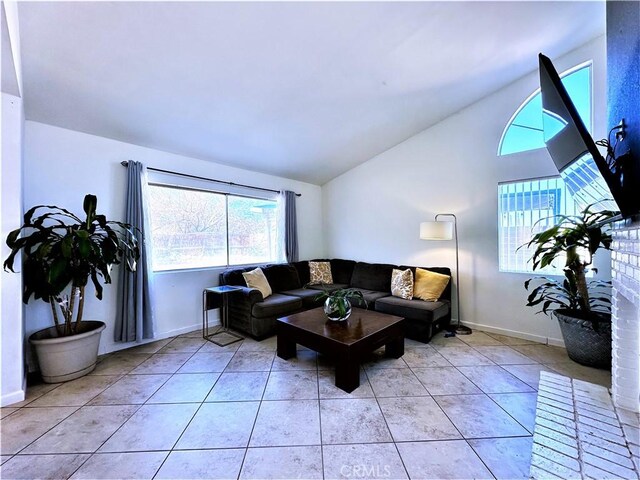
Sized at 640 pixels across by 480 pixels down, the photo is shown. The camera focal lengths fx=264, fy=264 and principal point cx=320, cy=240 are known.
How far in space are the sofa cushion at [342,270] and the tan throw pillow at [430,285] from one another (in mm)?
1318

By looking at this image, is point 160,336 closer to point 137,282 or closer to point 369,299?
point 137,282

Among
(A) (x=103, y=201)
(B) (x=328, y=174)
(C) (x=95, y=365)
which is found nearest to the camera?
(C) (x=95, y=365)

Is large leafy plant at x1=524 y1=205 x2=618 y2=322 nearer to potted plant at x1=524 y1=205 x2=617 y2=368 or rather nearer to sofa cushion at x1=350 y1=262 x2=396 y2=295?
potted plant at x1=524 y1=205 x2=617 y2=368

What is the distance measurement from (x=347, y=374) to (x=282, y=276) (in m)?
2.26

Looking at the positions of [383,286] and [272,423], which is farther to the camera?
[383,286]

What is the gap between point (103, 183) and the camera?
2.86 meters

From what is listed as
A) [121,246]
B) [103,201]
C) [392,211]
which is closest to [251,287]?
[121,246]

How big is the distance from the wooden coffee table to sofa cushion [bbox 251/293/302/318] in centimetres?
58

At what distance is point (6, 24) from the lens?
1446 mm

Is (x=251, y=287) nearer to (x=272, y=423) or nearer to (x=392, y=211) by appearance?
(x=272, y=423)

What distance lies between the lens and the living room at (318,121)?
194cm

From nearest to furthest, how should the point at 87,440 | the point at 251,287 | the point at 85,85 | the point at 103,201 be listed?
the point at 87,440
the point at 85,85
the point at 103,201
the point at 251,287

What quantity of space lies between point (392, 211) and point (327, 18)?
9.47 feet

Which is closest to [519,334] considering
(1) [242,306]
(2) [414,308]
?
(2) [414,308]
